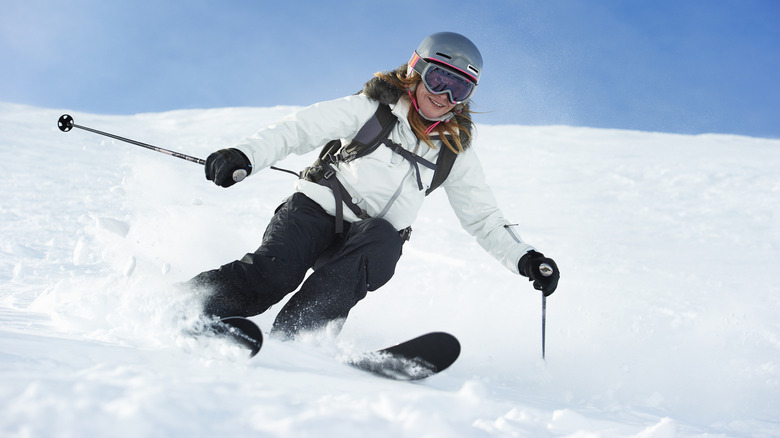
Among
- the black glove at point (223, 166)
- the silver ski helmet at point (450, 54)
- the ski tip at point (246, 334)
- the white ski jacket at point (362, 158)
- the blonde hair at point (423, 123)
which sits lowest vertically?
the ski tip at point (246, 334)

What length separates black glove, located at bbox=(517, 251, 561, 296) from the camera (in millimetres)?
2871

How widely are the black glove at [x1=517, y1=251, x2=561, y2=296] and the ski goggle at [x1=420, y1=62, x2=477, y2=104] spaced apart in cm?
98

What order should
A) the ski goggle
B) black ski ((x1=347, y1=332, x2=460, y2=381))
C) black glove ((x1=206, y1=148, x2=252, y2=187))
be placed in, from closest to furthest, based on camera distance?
black ski ((x1=347, y1=332, x2=460, y2=381)), black glove ((x1=206, y1=148, x2=252, y2=187)), the ski goggle

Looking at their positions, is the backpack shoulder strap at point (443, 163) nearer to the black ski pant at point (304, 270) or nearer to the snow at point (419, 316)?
the black ski pant at point (304, 270)

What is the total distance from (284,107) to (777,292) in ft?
60.3

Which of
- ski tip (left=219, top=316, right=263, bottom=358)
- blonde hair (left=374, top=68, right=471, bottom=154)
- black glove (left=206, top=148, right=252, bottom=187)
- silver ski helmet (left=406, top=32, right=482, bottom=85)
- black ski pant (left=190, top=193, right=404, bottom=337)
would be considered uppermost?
silver ski helmet (left=406, top=32, right=482, bottom=85)

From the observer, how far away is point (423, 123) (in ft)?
9.48

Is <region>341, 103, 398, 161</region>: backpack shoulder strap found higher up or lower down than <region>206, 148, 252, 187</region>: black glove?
higher up

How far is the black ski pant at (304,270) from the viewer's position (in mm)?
2209

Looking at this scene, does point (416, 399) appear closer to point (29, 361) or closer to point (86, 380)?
point (86, 380)

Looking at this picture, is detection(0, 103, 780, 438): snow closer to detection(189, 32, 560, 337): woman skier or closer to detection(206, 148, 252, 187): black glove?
detection(189, 32, 560, 337): woman skier

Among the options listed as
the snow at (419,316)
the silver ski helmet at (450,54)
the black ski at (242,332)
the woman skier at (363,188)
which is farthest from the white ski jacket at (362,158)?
the black ski at (242,332)

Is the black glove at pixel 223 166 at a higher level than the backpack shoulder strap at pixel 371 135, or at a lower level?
lower

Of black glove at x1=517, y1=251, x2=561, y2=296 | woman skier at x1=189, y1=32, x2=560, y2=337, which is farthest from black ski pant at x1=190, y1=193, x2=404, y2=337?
black glove at x1=517, y1=251, x2=561, y2=296
